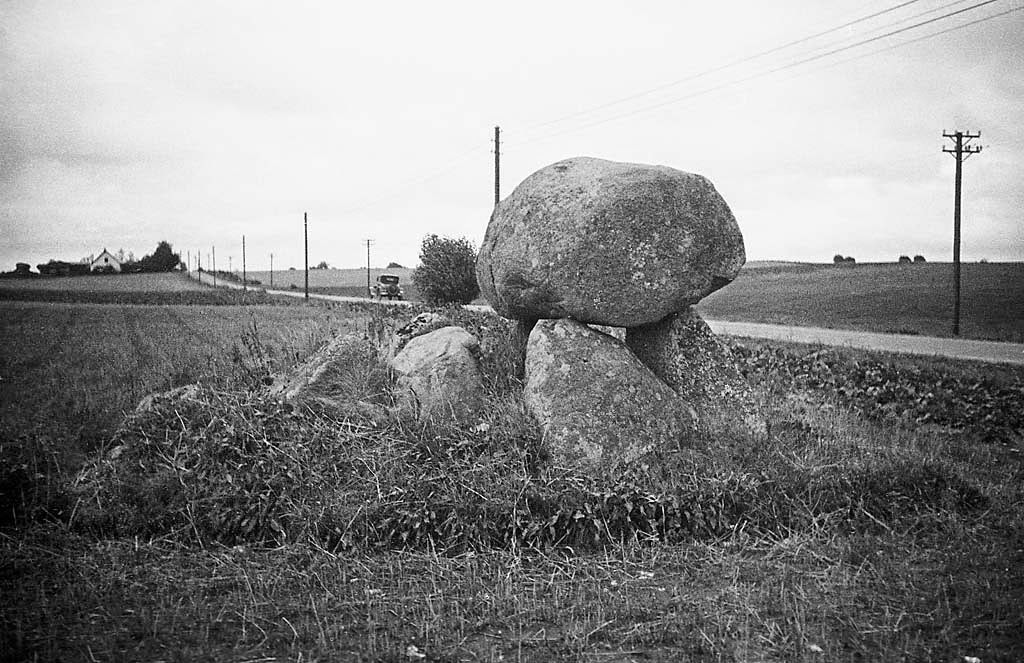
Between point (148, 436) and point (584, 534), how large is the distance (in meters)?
4.72

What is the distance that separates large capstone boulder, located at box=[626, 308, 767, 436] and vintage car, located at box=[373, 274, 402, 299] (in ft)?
151

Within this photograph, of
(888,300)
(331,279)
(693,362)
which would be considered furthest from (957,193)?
(331,279)

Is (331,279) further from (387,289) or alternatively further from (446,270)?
(446,270)

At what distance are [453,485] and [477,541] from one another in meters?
0.65

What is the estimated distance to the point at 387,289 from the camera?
5538 centimetres

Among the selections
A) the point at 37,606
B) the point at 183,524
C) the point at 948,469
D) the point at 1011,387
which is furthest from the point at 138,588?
the point at 1011,387

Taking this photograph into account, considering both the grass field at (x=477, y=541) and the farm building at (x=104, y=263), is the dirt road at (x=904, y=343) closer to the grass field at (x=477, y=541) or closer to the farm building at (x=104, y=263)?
the farm building at (x=104, y=263)

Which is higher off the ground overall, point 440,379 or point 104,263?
point 104,263

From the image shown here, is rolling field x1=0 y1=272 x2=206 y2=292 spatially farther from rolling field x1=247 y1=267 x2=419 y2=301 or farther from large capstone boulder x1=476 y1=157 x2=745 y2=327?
rolling field x1=247 y1=267 x2=419 y2=301

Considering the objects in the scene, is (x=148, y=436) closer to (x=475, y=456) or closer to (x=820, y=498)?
(x=475, y=456)

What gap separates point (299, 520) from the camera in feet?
21.4

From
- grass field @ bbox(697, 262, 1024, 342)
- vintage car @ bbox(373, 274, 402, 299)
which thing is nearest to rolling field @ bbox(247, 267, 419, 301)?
vintage car @ bbox(373, 274, 402, 299)

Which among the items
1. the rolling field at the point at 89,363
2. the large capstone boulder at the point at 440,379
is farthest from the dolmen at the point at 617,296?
the rolling field at the point at 89,363

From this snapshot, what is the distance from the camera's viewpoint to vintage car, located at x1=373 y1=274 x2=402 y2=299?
5488cm
